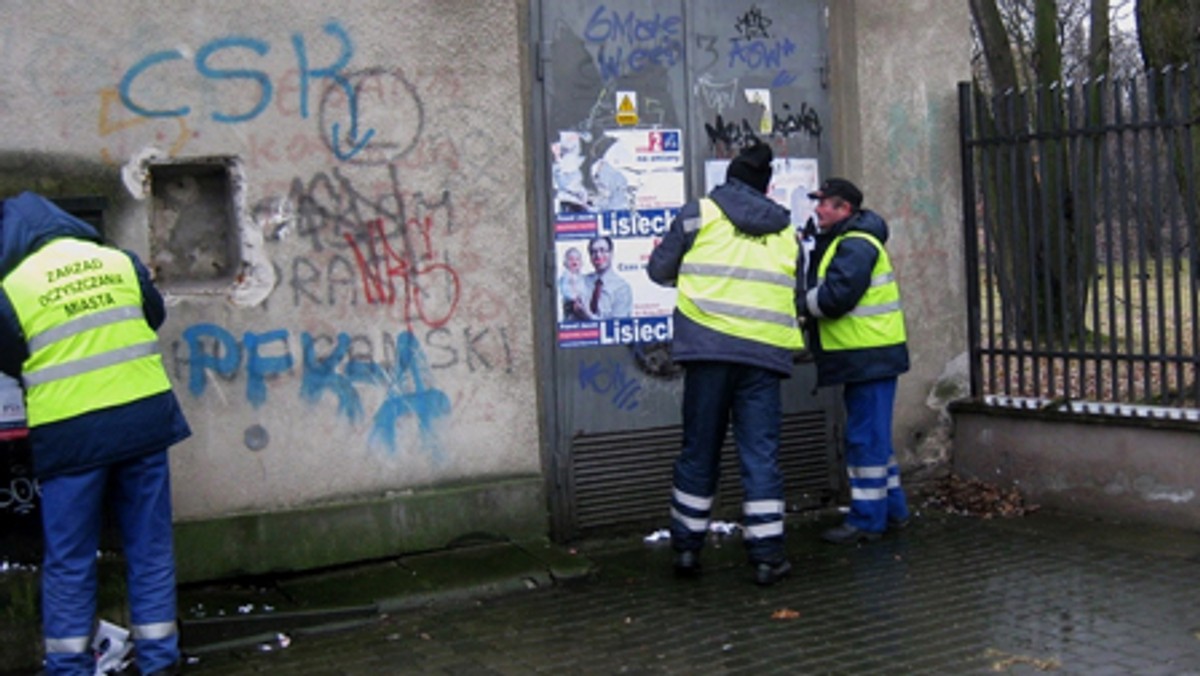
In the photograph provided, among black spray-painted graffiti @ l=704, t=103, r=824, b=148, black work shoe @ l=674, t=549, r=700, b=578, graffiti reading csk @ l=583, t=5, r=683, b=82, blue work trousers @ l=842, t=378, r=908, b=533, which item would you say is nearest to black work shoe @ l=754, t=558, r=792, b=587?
black work shoe @ l=674, t=549, r=700, b=578

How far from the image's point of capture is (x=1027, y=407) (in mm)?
7754

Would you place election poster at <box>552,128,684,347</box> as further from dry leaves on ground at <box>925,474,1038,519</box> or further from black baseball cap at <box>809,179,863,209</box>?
dry leaves on ground at <box>925,474,1038,519</box>

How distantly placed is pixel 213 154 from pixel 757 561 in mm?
3093

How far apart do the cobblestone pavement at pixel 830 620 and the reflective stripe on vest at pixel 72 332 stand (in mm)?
1214

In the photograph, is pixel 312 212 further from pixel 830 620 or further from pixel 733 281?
pixel 830 620

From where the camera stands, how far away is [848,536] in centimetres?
709

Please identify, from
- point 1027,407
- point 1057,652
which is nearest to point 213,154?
point 1057,652

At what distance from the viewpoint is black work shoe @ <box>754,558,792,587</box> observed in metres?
6.26

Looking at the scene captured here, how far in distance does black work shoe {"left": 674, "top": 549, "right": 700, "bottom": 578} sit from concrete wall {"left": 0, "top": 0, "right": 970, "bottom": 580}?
31.7 inches

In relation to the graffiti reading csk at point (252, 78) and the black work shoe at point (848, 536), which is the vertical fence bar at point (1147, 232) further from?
the graffiti reading csk at point (252, 78)

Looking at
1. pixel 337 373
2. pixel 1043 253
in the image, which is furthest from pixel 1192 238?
pixel 337 373

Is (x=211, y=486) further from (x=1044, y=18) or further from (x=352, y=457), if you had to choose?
(x=1044, y=18)

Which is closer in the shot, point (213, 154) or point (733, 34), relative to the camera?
point (213, 154)

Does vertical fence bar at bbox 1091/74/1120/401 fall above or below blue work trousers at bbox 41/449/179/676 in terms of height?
above
